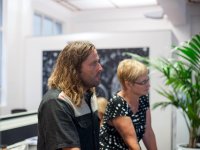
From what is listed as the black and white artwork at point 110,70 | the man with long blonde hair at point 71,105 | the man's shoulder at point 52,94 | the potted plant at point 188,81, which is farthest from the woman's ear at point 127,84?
the black and white artwork at point 110,70

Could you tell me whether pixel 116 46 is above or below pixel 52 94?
above

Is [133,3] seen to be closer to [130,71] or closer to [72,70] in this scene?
[130,71]

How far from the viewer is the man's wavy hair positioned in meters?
1.19

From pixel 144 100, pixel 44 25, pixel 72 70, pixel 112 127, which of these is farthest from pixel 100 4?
pixel 72 70

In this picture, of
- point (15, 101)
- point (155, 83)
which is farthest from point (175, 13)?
point (15, 101)

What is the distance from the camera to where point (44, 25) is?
6.25 meters

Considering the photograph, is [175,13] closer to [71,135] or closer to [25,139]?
[25,139]

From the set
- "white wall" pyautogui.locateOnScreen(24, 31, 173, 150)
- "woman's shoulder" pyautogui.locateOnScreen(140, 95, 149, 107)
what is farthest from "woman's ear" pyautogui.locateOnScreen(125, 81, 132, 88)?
"white wall" pyautogui.locateOnScreen(24, 31, 173, 150)

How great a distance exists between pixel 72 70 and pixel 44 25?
5240 mm

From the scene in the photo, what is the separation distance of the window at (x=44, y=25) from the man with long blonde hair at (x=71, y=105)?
460 centimetres

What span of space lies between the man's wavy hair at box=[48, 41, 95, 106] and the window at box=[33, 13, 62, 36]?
15.1 feet

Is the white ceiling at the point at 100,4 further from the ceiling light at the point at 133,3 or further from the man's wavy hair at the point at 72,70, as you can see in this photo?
the man's wavy hair at the point at 72,70

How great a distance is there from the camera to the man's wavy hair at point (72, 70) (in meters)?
1.19

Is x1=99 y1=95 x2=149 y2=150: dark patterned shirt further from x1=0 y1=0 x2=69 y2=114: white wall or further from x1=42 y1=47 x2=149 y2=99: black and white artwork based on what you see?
x1=0 y1=0 x2=69 y2=114: white wall
